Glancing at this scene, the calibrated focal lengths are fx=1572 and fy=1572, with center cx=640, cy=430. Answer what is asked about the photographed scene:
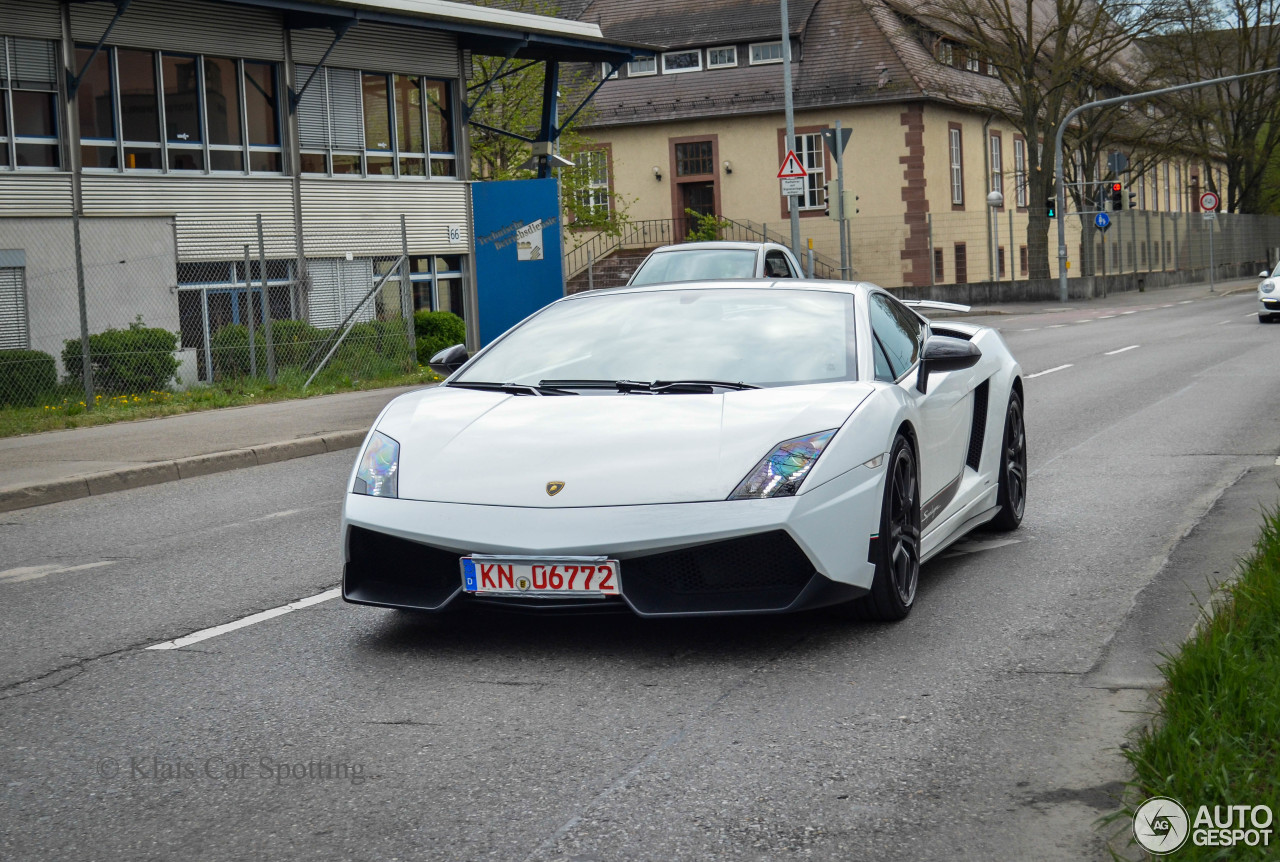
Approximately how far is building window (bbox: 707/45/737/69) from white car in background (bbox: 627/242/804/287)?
3431 centimetres

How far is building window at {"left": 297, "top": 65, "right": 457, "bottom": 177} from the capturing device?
28312 millimetres

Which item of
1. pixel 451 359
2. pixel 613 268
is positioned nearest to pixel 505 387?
pixel 451 359

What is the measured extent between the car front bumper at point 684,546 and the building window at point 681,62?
5014cm

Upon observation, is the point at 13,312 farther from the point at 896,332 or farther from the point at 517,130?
the point at 517,130

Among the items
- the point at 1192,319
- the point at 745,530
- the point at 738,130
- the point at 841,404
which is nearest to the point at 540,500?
the point at 745,530

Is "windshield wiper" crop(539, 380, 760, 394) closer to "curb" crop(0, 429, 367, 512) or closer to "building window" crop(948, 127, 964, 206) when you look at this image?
"curb" crop(0, 429, 367, 512)

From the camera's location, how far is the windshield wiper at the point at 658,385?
591 cm

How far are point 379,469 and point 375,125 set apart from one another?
25030 millimetres

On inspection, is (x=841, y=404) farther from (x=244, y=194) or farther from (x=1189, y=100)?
(x=1189, y=100)

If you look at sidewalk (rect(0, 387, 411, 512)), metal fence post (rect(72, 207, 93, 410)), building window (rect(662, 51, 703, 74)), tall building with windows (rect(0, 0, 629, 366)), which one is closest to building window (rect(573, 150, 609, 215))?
building window (rect(662, 51, 703, 74))

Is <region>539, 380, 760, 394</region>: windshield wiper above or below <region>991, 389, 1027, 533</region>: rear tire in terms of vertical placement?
above

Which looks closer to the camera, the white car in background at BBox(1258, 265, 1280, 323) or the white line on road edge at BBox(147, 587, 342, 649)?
the white line on road edge at BBox(147, 587, 342, 649)

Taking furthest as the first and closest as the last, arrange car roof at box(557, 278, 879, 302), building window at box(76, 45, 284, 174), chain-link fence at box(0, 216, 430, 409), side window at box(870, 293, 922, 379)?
1. building window at box(76, 45, 284, 174)
2. chain-link fence at box(0, 216, 430, 409)
3. car roof at box(557, 278, 879, 302)
4. side window at box(870, 293, 922, 379)

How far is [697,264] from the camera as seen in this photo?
19.8 m
